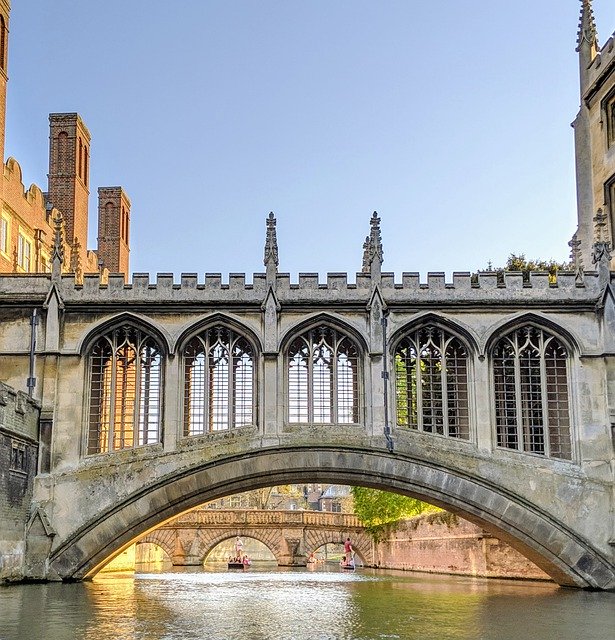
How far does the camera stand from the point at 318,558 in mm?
89062

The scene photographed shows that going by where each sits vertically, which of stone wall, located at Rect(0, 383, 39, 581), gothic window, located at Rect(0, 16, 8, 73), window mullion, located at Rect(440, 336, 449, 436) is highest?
gothic window, located at Rect(0, 16, 8, 73)

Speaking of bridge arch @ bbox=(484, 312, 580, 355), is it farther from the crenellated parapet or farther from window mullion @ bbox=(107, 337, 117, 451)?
window mullion @ bbox=(107, 337, 117, 451)

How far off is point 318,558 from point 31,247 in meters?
55.0

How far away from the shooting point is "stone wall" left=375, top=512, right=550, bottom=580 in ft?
119

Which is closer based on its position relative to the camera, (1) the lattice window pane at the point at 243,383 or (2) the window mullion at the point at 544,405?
(2) the window mullion at the point at 544,405

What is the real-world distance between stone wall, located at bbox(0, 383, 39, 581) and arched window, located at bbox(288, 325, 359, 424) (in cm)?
705

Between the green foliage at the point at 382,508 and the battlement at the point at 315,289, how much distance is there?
69.4ft

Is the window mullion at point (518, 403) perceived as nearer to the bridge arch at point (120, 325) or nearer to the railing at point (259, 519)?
the bridge arch at point (120, 325)

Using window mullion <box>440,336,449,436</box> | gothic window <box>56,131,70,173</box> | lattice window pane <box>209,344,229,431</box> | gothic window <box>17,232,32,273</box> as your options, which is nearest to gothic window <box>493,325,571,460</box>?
window mullion <box>440,336,449,436</box>

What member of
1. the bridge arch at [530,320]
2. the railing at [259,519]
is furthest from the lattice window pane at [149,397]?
the railing at [259,519]

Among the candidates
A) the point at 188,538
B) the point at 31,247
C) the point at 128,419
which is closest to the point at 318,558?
the point at 188,538

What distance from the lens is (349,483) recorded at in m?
29.2

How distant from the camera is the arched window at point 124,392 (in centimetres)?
2967

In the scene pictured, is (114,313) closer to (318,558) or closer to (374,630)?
(374,630)
